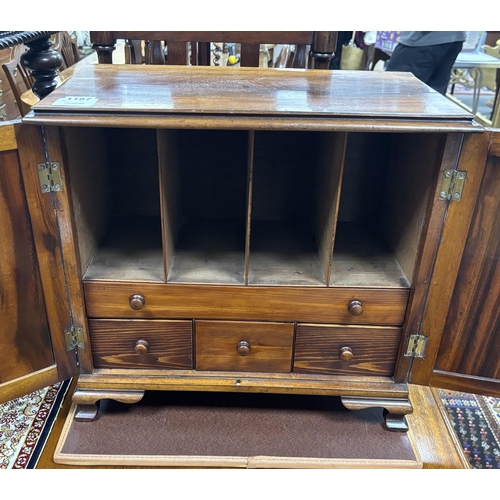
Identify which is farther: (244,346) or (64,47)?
(64,47)

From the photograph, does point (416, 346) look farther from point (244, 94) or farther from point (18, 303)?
point (18, 303)

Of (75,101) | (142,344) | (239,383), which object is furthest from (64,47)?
(239,383)

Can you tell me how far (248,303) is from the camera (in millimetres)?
1026

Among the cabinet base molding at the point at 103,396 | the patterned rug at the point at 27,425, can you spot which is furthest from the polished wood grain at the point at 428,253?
the patterned rug at the point at 27,425

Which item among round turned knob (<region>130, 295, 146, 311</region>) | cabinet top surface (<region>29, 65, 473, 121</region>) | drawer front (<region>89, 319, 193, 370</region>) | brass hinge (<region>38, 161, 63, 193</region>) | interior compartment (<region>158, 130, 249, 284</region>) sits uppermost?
cabinet top surface (<region>29, 65, 473, 121</region>)

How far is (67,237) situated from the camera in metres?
0.93

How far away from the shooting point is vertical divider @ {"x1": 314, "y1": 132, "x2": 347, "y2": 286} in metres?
0.90

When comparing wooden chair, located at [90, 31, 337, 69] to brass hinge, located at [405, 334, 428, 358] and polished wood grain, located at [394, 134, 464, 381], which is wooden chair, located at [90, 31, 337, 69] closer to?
polished wood grain, located at [394, 134, 464, 381]

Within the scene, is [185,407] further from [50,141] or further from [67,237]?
[50,141]

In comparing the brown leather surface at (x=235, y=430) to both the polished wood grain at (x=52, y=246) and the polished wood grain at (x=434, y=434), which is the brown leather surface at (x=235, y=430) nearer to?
the polished wood grain at (x=434, y=434)

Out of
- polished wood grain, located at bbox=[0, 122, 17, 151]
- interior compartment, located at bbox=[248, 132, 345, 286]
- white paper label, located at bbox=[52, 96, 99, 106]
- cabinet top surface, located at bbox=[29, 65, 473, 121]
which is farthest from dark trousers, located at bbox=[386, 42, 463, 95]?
polished wood grain, located at bbox=[0, 122, 17, 151]

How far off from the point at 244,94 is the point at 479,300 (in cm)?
63

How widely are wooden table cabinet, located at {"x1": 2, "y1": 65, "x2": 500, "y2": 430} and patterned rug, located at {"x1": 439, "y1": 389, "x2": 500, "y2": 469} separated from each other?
0.19 meters
